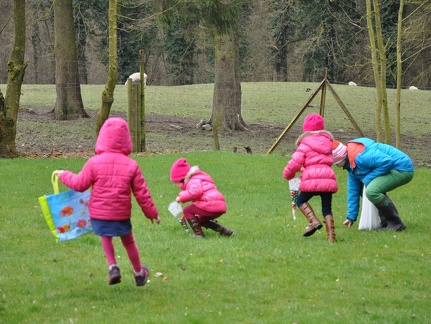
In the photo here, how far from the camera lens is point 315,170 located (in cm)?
927

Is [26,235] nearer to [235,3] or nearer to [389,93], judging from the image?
[235,3]

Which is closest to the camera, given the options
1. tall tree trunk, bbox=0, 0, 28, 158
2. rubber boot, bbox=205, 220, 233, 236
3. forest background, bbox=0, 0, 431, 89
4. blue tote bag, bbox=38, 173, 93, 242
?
blue tote bag, bbox=38, 173, 93, 242

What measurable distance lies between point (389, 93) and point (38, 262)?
35.7 metres

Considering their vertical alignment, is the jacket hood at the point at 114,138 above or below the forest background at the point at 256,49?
below

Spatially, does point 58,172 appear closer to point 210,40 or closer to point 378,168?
point 378,168

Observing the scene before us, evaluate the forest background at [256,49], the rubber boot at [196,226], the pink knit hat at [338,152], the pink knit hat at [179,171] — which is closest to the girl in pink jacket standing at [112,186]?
the pink knit hat at [179,171]

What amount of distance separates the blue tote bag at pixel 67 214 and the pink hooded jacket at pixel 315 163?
312 cm

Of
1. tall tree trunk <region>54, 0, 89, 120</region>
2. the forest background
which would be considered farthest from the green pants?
the forest background

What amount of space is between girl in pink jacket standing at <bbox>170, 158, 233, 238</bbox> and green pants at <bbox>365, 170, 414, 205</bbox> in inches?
80.8

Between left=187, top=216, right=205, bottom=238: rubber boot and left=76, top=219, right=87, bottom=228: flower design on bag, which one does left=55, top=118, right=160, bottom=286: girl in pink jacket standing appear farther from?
left=187, top=216, right=205, bottom=238: rubber boot

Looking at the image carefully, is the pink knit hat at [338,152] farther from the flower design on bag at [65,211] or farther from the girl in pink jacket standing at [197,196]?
the flower design on bag at [65,211]

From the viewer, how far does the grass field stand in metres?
6.42

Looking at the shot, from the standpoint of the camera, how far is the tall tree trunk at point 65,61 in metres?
27.6

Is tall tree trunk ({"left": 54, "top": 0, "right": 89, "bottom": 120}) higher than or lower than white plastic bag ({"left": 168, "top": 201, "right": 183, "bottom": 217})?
higher
